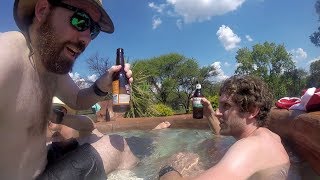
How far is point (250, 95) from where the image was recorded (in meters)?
2.78

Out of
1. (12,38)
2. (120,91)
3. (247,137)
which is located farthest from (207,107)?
(12,38)

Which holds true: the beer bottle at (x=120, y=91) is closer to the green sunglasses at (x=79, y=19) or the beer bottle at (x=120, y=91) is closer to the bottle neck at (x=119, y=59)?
the bottle neck at (x=119, y=59)

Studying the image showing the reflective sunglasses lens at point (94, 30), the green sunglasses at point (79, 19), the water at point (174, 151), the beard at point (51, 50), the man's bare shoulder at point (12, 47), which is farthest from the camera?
the water at point (174, 151)

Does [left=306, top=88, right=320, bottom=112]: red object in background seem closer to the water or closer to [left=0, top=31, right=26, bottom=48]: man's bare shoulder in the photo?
the water

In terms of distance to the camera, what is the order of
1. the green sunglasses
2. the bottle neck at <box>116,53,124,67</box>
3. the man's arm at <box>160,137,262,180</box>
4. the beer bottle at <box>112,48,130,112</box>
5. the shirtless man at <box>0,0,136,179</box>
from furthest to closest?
1. the bottle neck at <box>116,53,124,67</box>
2. the beer bottle at <box>112,48,130,112</box>
3. the green sunglasses
4. the man's arm at <box>160,137,262,180</box>
5. the shirtless man at <box>0,0,136,179</box>

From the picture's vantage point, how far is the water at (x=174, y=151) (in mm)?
3014

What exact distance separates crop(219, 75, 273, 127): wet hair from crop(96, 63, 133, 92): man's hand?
969mm

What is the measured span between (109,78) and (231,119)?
49.7 inches

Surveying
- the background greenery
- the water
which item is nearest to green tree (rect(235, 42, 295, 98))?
the background greenery

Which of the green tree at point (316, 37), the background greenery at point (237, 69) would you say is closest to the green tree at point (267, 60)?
the background greenery at point (237, 69)

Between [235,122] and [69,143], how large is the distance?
1.47 metres

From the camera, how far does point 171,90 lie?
47.1 m

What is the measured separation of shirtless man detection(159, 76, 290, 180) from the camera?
2.15 metres

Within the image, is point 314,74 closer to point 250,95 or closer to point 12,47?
point 250,95
